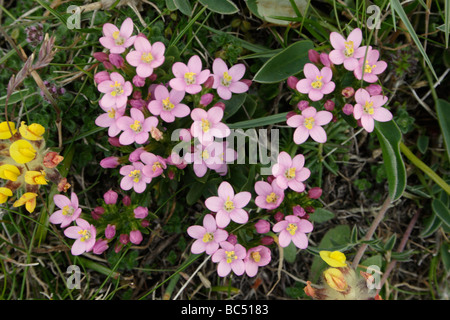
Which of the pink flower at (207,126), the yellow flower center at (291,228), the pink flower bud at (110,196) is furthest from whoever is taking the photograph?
A: the pink flower bud at (110,196)

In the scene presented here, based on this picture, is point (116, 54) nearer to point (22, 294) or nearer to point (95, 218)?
point (95, 218)

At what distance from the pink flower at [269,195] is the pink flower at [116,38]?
38.4 inches

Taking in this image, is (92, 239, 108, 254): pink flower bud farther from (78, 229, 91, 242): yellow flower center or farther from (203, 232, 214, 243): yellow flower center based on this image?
(203, 232, 214, 243): yellow flower center

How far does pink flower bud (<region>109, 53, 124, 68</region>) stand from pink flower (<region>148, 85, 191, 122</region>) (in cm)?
25

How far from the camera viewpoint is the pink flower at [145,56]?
2.00 m

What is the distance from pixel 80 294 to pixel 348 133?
6.73 ft

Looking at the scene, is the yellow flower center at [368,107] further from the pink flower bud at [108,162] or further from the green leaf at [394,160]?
the pink flower bud at [108,162]

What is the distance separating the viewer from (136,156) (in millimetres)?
2078

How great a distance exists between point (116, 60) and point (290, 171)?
3.38ft

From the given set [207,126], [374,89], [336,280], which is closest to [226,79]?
[207,126]

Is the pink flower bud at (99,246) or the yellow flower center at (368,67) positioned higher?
the yellow flower center at (368,67)

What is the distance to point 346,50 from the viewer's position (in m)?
2.07

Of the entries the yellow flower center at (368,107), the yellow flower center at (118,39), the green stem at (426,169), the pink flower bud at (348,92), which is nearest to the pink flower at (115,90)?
the yellow flower center at (118,39)

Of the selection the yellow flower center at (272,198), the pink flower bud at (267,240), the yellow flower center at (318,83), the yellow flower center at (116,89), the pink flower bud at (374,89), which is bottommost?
the pink flower bud at (267,240)
